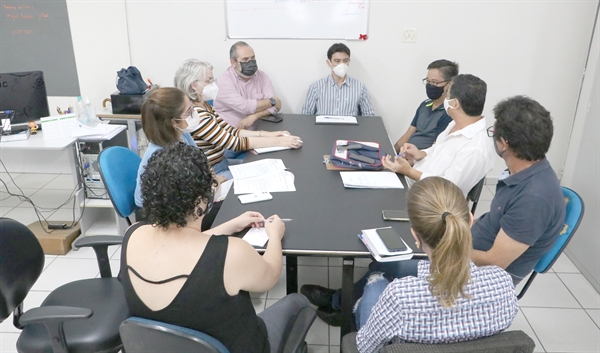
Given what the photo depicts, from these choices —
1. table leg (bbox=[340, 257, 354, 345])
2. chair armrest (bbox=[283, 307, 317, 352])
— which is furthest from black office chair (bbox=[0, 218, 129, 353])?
table leg (bbox=[340, 257, 354, 345])

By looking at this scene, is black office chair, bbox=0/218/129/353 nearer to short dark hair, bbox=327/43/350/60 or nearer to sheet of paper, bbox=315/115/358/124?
sheet of paper, bbox=315/115/358/124

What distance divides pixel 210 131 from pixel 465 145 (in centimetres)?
147

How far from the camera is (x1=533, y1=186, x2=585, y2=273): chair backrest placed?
6.10 feet

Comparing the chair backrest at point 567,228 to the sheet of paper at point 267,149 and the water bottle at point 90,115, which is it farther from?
the water bottle at point 90,115

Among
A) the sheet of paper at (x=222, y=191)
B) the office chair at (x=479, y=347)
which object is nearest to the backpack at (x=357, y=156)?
the sheet of paper at (x=222, y=191)

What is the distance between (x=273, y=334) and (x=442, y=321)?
0.66 m

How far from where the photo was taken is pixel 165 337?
3.88 ft

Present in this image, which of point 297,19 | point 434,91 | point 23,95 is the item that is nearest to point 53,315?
point 23,95

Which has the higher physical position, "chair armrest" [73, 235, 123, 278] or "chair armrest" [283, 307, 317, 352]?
"chair armrest" [73, 235, 123, 278]

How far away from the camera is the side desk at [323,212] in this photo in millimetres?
1762

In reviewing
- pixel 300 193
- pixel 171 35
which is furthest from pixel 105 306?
pixel 171 35

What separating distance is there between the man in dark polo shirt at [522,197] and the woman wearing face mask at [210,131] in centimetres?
130

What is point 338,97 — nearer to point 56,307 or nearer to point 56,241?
point 56,241

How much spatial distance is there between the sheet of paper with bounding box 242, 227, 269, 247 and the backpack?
81 cm
